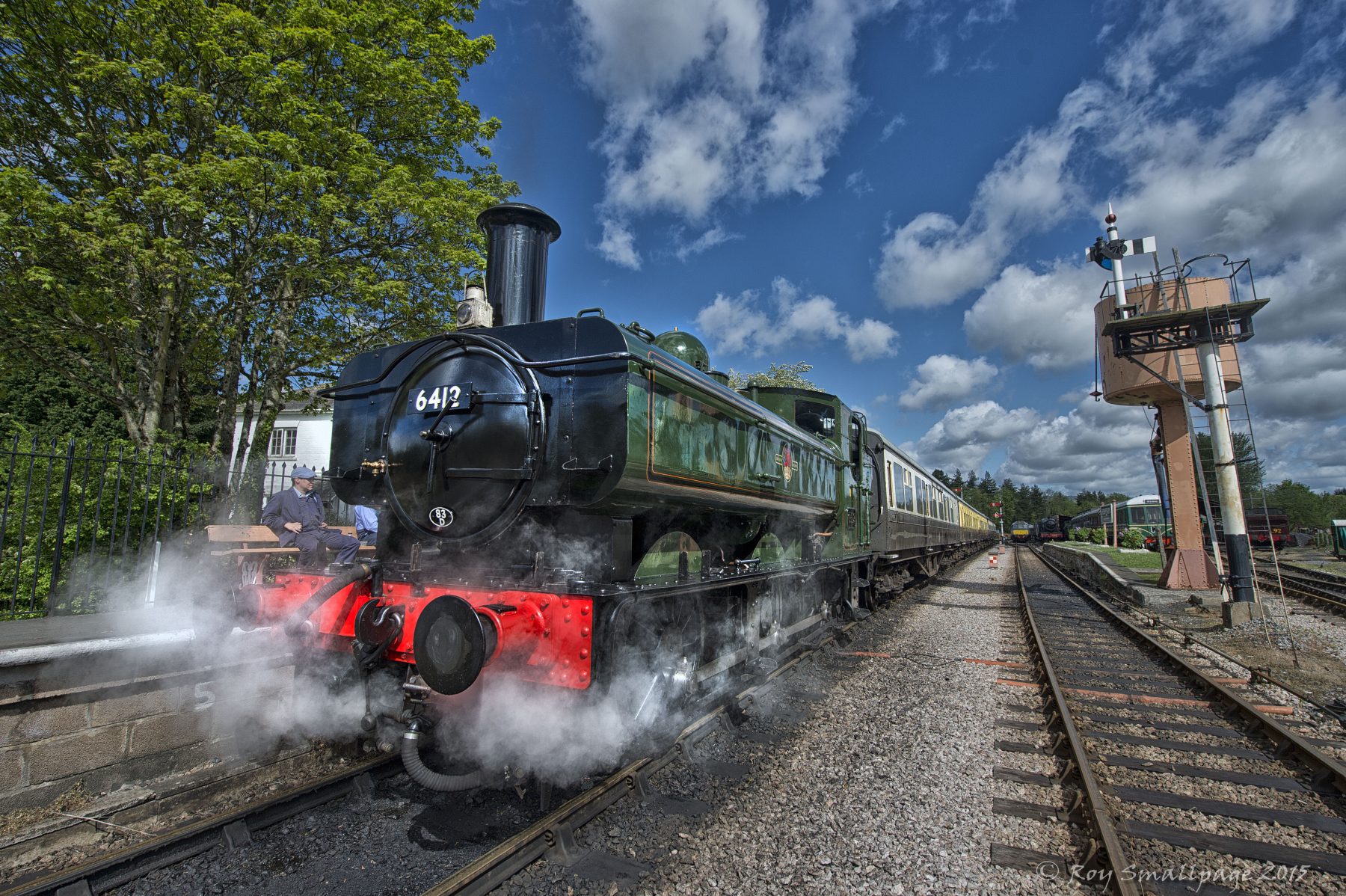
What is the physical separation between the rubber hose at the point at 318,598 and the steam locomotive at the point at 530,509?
0.01m

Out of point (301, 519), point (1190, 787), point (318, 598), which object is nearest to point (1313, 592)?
point (1190, 787)

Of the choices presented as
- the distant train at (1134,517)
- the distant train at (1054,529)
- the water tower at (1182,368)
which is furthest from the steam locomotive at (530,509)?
the distant train at (1054,529)

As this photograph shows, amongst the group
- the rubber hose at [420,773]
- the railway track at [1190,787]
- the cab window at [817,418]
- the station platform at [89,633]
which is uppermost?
the cab window at [817,418]

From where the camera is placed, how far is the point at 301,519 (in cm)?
550

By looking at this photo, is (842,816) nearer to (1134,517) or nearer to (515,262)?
(515,262)

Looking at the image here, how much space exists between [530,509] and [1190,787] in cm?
422

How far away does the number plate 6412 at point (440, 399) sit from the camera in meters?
3.75

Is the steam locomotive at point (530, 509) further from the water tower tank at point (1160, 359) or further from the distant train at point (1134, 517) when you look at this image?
the distant train at point (1134, 517)

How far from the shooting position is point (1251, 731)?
488 centimetres

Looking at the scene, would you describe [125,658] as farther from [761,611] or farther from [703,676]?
[761,611]

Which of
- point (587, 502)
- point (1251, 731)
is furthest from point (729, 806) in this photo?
point (1251, 731)

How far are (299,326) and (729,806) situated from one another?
11.6m

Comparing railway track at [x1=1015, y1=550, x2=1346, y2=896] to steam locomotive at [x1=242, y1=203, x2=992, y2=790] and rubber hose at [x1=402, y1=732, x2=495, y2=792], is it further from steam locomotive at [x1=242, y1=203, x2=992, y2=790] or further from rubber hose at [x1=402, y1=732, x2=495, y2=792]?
rubber hose at [x1=402, y1=732, x2=495, y2=792]

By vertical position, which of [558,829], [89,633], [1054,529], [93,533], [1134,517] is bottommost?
[558,829]
